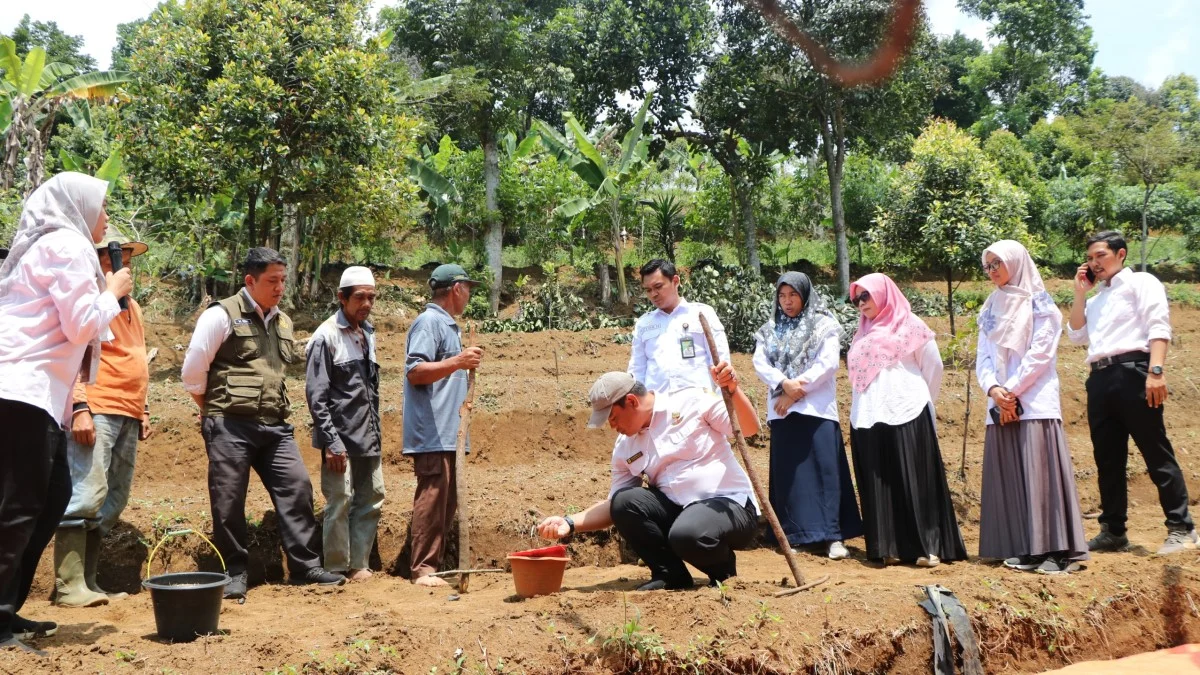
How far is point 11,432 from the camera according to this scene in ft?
11.9

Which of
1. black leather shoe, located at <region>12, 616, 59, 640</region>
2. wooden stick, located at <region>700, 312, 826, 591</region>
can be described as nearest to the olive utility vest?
black leather shoe, located at <region>12, 616, 59, 640</region>

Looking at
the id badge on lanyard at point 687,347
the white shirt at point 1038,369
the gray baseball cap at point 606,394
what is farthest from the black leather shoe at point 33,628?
the white shirt at point 1038,369

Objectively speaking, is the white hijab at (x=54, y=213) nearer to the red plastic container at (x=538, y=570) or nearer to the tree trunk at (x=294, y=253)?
the red plastic container at (x=538, y=570)

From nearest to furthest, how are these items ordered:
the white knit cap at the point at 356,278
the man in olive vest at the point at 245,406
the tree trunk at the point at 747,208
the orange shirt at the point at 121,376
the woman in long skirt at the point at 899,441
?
the orange shirt at the point at 121,376 → the man in olive vest at the point at 245,406 → the white knit cap at the point at 356,278 → the woman in long skirt at the point at 899,441 → the tree trunk at the point at 747,208

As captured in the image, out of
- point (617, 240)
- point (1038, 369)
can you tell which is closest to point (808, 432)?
point (1038, 369)

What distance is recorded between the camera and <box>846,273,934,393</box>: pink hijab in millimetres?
5738

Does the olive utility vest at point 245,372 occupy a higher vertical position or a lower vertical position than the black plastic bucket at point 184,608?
higher

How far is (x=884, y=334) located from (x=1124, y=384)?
4.60 ft

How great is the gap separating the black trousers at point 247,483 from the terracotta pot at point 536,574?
4.44 feet

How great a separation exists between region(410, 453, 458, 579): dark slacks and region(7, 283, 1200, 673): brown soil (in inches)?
7.6

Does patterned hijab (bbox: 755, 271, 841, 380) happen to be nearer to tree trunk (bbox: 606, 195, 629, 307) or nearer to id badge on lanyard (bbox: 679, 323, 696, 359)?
id badge on lanyard (bbox: 679, 323, 696, 359)

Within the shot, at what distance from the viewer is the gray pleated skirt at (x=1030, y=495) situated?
17.4ft

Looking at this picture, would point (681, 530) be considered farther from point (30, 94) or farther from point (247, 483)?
point (30, 94)

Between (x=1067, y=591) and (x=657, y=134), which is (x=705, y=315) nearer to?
(x=1067, y=591)
